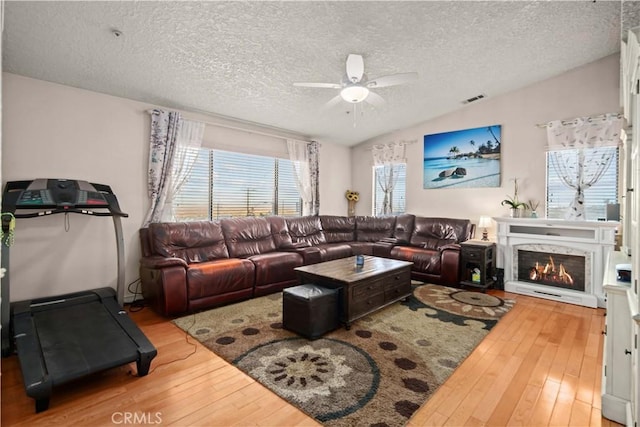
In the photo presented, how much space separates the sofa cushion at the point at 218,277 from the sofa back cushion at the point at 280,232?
1.07 meters

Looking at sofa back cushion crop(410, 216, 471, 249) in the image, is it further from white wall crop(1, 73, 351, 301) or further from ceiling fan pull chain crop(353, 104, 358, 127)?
white wall crop(1, 73, 351, 301)

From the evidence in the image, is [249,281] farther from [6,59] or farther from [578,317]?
[578,317]

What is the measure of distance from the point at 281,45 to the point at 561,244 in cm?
434

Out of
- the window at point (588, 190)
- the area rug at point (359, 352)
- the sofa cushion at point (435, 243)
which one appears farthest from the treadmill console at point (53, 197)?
the window at point (588, 190)

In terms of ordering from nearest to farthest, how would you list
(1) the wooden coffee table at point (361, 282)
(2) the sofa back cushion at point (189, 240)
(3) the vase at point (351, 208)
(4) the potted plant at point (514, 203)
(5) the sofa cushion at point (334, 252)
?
(1) the wooden coffee table at point (361, 282)
(2) the sofa back cushion at point (189, 240)
(4) the potted plant at point (514, 203)
(5) the sofa cushion at point (334, 252)
(3) the vase at point (351, 208)

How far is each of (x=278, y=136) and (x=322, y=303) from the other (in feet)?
12.2

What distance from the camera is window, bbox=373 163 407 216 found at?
6.30 meters

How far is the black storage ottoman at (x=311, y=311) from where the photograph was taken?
281 centimetres

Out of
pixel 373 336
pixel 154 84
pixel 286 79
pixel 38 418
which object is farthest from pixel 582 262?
pixel 154 84

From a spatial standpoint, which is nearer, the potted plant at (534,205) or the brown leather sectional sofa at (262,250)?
the brown leather sectional sofa at (262,250)

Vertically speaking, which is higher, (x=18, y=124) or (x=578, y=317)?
(x=18, y=124)

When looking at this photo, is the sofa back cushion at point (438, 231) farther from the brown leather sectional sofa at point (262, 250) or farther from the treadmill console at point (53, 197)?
the treadmill console at point (53, 197)

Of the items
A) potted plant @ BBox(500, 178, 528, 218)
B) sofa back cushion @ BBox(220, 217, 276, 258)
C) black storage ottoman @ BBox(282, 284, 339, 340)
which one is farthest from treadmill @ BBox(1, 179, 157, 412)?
potted plant @ BBox(500, 178, 528, 218)

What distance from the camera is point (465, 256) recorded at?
4500mm
